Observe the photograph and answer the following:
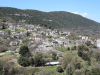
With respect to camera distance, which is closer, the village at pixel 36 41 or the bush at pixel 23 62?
the bush at pixel 23 62

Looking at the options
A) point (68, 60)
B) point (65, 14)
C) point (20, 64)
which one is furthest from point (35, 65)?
point (65, 14)

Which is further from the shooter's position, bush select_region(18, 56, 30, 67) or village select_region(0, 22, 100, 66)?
village select_region(0, 22, 100, 66)

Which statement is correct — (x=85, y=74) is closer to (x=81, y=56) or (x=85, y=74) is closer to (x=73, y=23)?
(x=81, y=56)

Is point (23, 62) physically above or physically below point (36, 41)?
below

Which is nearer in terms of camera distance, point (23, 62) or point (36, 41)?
point (23, 62)

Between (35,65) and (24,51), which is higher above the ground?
(24,51)

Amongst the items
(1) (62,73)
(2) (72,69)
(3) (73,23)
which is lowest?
(1) (62,73)

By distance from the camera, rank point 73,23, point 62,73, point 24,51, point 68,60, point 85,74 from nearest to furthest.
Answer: point 85,74, point 62,73, point 68,60, point 24,51, point 73,23

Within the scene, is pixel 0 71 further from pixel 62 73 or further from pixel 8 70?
pixel 62 73

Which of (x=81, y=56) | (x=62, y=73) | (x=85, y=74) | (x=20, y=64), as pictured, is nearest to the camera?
(x=85, y=74)

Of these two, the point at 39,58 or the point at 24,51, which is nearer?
the point at 39,58
